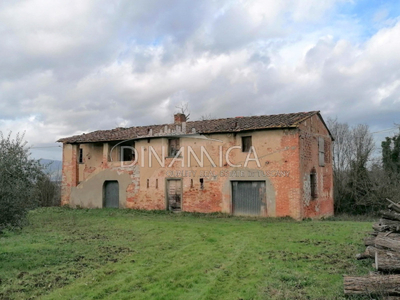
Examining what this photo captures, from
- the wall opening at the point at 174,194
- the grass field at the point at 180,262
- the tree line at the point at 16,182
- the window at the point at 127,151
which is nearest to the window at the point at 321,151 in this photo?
the grass field at the point at 180,262

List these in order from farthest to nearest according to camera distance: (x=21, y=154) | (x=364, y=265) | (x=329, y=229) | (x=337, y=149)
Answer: (x=337, y=149), (x=329, y=229), (x=21, y=154), (x=364, y=265)

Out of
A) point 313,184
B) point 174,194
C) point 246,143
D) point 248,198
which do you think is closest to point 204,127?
point 246,143

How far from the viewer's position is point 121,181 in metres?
18.3

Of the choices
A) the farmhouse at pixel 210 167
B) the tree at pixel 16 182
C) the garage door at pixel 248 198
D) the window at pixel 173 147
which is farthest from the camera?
the window at pixel 173 147

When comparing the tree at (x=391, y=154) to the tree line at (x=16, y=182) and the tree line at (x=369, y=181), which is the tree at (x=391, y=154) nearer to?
the tree line at (x=369, y=181)

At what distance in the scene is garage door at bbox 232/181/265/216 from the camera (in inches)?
571

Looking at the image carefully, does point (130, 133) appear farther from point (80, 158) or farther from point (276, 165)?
point (276, 165)

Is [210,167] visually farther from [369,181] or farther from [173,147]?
[369,181]

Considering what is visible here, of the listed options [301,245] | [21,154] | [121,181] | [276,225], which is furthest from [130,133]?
[301,245]

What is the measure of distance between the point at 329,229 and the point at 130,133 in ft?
40.2

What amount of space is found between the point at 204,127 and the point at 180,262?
1035 centimetres

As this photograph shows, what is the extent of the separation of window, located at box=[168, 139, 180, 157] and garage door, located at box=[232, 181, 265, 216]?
3.74 m

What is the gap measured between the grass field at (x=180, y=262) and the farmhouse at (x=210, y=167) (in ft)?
10.2

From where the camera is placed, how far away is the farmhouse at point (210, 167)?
1417 cm
